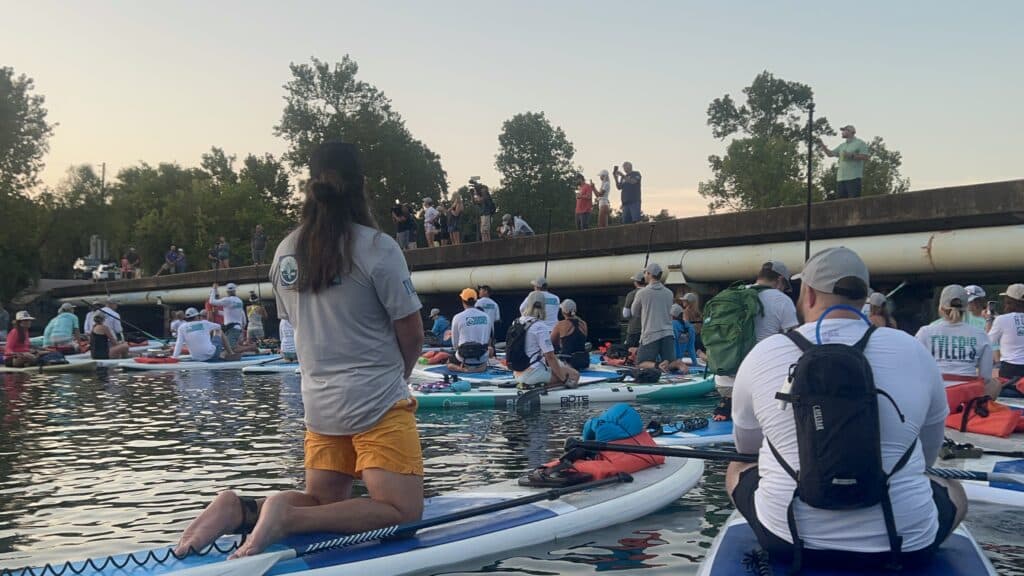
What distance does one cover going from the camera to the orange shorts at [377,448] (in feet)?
14.4

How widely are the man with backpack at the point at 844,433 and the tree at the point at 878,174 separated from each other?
5439 cm

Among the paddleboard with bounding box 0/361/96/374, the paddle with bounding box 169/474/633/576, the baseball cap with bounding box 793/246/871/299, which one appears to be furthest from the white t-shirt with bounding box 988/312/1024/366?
the paddleboard with bounding box 0/361/96/374

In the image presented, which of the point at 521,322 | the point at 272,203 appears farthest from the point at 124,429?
the point at 272,203

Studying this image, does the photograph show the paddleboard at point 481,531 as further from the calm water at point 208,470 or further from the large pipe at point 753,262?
the large pipe at point 753,262

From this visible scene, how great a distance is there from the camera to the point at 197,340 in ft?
69.2

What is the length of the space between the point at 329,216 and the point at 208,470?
5116mm

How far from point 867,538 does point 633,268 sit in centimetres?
1923

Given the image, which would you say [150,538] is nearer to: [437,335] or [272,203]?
[437,335]

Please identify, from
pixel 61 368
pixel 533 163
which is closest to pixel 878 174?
pixel 533 163

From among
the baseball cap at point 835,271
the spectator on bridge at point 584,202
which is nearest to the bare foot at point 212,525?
the baseball cap at point 835,271

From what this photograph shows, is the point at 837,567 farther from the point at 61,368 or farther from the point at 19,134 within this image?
the point at 19,134

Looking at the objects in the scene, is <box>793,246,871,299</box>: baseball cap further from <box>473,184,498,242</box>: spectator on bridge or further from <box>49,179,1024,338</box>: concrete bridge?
<box>473,184,498,242</box>: spectator on bridge

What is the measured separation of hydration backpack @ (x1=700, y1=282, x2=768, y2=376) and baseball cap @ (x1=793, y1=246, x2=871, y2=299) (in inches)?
166

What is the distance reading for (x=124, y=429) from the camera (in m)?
11.7
